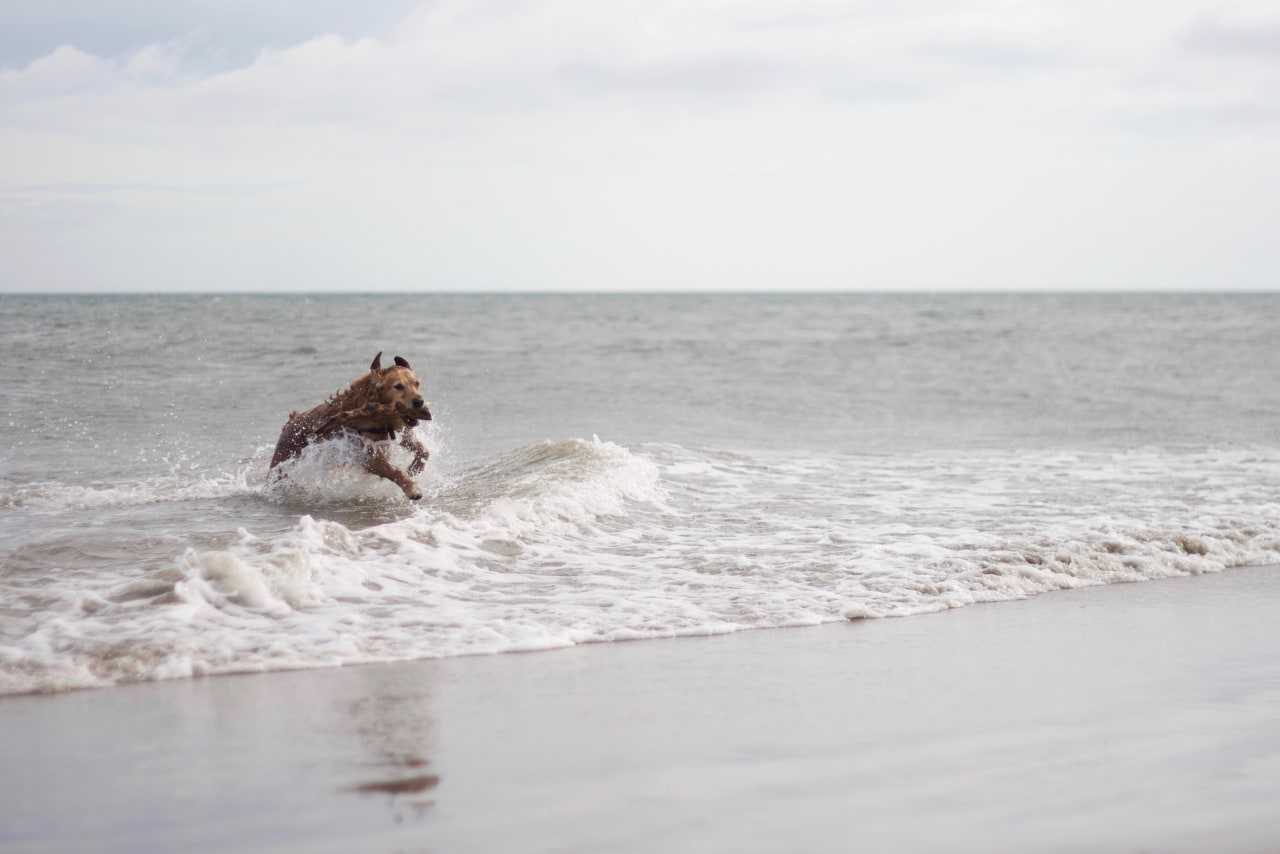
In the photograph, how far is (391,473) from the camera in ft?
31.9

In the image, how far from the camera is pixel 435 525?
8.30 meters

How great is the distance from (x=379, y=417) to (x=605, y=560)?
2863 millimetres

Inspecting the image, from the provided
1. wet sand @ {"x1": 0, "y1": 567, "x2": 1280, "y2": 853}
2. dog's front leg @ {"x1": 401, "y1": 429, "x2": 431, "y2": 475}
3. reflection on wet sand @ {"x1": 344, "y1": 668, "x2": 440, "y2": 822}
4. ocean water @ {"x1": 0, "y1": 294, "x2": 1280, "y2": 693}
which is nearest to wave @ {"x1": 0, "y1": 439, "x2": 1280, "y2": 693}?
ocean water @ {"x1": 0, "y1": 294, "x2": 1280, "y2": 693}

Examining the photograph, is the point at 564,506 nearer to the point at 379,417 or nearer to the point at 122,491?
the point at 379,417

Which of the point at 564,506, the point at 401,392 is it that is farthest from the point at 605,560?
the point at 401,392

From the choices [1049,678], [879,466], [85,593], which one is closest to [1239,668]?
[1049,678]

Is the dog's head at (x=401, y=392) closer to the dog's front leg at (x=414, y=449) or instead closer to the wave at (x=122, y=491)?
the dog's front leg at (x=414, y=449)

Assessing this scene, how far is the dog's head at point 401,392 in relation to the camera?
384 inches

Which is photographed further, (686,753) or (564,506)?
(564,506)

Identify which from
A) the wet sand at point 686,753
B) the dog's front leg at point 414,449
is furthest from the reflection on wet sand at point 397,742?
the dog's front leg at point 414,449

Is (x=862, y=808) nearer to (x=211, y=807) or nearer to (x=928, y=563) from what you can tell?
(x=211, y=807)

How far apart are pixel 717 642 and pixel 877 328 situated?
41.5 metres

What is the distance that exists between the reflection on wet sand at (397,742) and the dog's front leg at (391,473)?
15.2 ft

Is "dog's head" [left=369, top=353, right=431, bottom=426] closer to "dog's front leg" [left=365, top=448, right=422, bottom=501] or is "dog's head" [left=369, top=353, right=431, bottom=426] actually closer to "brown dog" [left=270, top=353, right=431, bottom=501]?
"brown dog" [left=270, top=353, right=431, bottom=501]
